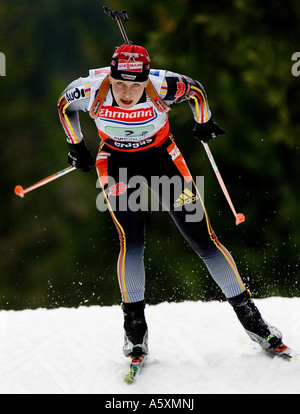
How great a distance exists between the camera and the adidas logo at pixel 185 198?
3453 mm

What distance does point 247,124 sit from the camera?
33.7 ft

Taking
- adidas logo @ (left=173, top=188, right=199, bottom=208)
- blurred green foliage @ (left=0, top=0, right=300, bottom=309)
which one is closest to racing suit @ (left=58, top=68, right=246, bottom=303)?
adidas logo @ (left=173, top=188, right=199, bottom=208)

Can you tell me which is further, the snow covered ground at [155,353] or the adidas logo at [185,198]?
the adidas logo at [185,198]

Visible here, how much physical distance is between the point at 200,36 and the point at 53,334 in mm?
7839

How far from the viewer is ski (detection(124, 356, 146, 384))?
10.9 feet

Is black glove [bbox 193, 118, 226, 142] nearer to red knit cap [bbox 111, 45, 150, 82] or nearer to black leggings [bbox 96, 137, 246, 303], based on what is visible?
black leggings [bbox 96, 137, 246, 303]

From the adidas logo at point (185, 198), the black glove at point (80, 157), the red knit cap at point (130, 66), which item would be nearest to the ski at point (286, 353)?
the adidas logo at point (185, 198)

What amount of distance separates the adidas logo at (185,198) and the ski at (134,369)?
0.97 m

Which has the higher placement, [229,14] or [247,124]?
[229,14]

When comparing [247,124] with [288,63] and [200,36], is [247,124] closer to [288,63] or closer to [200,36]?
[288,63]

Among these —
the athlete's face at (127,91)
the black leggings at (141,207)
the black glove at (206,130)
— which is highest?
the athlete's face at (127,91)

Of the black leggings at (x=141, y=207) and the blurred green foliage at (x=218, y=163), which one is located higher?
the black leggings at (x=141, y=207)

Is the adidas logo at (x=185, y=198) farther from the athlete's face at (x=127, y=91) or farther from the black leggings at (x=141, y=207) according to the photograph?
the athlete's face at (x=127, y=91)
